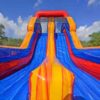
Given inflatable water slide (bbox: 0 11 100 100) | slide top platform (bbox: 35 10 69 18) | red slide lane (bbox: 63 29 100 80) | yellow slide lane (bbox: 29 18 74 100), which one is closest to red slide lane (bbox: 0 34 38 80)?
inflatable water slide (bbox: 0 11 100 100)

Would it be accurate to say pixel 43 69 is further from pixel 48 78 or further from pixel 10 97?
pixel 10 97

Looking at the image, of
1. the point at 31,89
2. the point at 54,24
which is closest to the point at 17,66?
the point at 31,89

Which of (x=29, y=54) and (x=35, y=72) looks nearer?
(x=35, y=72)

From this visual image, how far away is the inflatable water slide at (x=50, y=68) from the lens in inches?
104

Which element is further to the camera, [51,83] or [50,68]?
[50,68]

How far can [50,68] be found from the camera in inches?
107

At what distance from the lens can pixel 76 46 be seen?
727 cm

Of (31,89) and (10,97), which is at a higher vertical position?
(31,89)

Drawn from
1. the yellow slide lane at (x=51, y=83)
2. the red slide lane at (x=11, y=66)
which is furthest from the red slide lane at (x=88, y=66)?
the yellow slide lane at (x=51, y=83)

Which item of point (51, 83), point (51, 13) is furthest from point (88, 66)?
point (51, 13)

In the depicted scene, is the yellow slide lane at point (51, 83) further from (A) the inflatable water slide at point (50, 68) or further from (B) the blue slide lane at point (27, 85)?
(B) the blue slide lane at point (27, 85)

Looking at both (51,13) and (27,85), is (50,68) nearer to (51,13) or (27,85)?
(27,85)

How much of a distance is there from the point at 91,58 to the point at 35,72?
8.70 feet

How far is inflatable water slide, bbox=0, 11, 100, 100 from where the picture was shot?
2.63m
